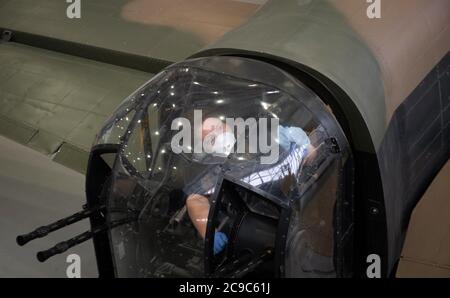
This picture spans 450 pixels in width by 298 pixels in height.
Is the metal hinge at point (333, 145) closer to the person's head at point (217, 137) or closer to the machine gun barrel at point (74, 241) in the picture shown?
the person's head at point (217, 137)

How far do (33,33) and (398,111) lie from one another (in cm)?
320

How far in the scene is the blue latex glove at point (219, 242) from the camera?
2.23m

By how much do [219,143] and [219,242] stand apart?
39 centimetres

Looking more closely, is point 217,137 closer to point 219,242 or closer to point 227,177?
point 227,177

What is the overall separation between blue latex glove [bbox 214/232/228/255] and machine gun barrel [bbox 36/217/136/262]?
0.44 meters

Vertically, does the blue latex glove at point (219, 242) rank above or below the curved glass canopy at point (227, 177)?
below

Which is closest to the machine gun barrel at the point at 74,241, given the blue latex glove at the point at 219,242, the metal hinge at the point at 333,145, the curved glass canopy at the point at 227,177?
the curved glass canopy at the point at 227,177

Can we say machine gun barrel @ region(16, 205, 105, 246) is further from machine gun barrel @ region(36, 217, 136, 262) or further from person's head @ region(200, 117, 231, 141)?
person's head @ region(200, 117, 231, 141)

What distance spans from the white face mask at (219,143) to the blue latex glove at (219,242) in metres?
0.31

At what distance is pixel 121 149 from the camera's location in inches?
98.7

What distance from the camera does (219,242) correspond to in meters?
2.24

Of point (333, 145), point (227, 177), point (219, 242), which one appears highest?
point (333, 145)

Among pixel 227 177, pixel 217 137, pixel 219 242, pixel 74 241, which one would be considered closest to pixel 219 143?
pixel 217 137
